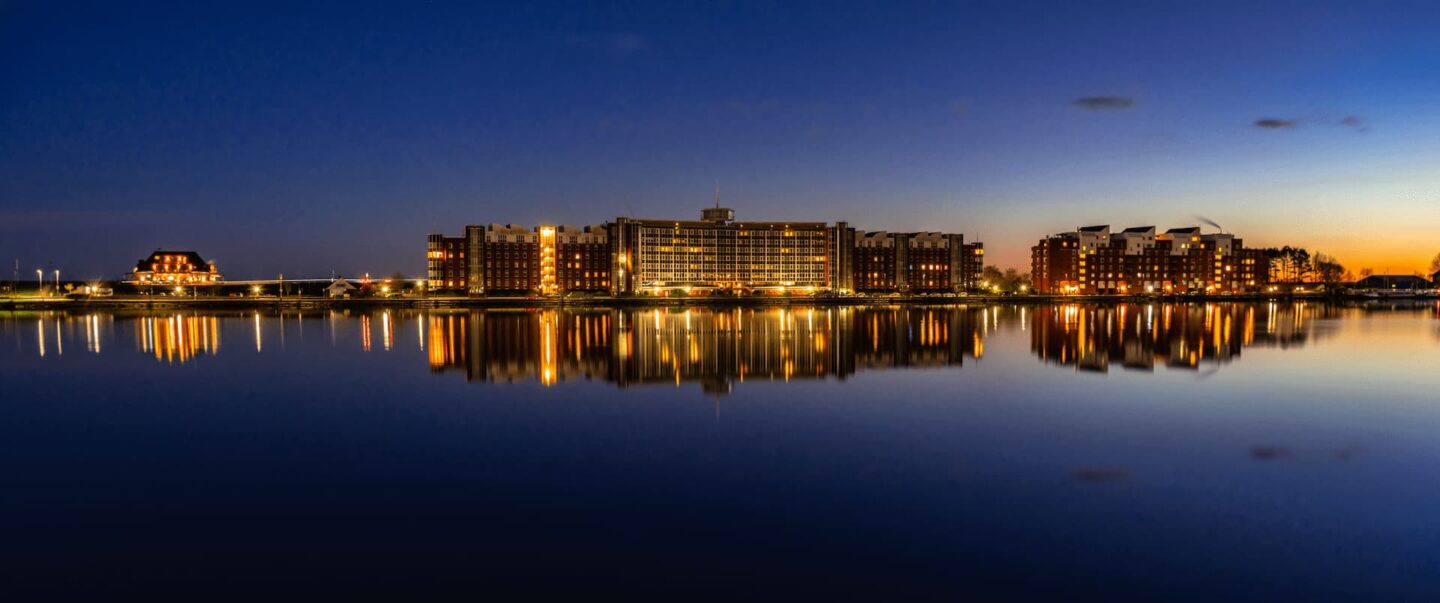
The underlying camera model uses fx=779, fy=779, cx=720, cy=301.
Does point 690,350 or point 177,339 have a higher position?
point 177,339

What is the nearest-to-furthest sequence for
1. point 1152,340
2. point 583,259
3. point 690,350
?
1. point 690,350
2. point 1152,340
3. point 583,259

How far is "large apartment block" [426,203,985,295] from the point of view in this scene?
9425 cm

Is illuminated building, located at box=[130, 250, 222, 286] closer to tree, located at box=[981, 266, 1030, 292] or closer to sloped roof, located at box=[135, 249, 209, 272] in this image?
sloped roof, located at box=[135, 249, 209, 272]

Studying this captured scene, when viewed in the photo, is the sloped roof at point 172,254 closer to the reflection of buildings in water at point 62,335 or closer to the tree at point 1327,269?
the reflection of buildings in water at point 62,335

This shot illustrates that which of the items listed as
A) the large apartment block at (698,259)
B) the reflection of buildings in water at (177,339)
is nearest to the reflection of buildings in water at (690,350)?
the reflection of buildings in water at (177,339)

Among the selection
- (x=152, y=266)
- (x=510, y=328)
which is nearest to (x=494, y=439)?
(x=510, y=328)

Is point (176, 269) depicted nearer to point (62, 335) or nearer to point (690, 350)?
point (62, 335)

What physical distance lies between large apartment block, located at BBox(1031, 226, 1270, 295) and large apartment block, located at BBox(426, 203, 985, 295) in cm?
1136

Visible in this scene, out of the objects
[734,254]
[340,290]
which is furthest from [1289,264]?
[340,290]

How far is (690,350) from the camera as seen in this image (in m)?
27.3

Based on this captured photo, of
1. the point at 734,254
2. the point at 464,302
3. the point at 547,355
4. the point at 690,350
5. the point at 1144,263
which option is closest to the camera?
the point at 547,355

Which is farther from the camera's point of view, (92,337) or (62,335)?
(62,335)

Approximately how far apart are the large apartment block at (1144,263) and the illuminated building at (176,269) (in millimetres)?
118505

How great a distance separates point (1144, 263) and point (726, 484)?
119 meters
